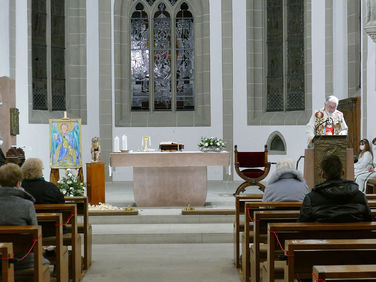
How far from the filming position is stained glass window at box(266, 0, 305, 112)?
46.9 feet

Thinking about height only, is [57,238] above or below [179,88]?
below

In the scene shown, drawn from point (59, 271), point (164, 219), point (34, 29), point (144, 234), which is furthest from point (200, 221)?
point (34, 29)

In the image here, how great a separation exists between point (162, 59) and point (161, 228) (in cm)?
797

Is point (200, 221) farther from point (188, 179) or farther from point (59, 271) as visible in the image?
point (59, 271)

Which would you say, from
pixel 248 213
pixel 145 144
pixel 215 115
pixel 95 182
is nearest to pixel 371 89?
pixel 215 115

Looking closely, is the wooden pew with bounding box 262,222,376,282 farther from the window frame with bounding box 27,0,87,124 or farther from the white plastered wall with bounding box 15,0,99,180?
the window frame with bounding box 27,0,87,124

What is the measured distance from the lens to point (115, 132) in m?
14.5

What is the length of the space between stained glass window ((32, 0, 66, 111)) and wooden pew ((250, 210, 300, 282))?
31.7 feet

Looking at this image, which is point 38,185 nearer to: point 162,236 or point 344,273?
point 162,236

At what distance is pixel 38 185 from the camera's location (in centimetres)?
548

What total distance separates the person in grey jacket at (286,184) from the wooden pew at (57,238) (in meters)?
1.97

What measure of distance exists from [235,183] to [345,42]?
4087 mm

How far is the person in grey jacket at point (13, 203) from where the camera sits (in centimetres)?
414

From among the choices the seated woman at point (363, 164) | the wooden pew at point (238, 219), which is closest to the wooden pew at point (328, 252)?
the wooden pew at point (238, 219)
